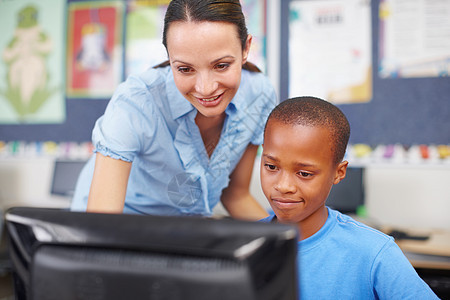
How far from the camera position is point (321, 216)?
0.84 m

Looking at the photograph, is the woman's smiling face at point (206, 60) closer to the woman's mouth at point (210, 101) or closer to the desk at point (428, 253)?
the woman's mouth at point (210, 101)

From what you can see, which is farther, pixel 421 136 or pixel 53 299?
pixel 421 136

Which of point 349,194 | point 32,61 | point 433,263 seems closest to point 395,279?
point 433,263

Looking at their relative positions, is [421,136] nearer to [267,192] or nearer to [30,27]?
[267,192]

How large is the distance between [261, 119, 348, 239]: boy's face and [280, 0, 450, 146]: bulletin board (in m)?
1.52

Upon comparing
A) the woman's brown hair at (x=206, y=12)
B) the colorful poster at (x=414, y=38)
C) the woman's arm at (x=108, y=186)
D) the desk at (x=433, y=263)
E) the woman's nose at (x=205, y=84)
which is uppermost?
the colorful poster at (x=414, y=38)

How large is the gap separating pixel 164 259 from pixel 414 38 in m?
2.16

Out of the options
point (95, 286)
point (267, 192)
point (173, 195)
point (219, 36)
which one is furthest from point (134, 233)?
point (173, 195)

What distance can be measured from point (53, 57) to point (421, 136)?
7.60 ft

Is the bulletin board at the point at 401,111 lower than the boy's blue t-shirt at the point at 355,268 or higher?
higher

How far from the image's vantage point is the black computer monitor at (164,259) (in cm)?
41

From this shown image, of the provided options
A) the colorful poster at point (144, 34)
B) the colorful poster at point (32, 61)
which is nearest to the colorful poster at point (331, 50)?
the colorful poster at point (144, 34)

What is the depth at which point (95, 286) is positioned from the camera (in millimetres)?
436

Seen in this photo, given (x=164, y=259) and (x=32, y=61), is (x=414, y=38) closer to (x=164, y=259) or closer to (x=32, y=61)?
(x=164, y=259)
